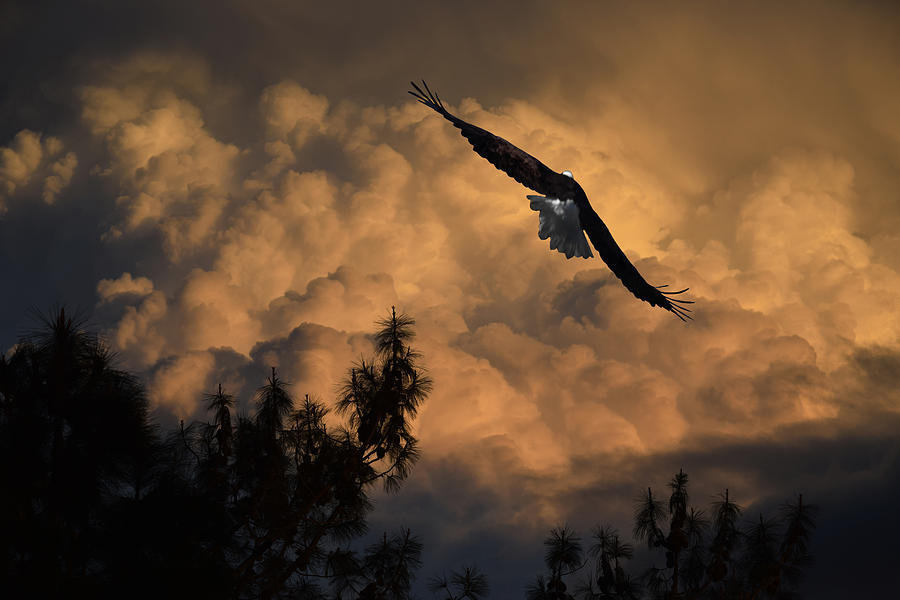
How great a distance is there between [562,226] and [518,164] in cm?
97

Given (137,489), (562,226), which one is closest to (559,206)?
(562,226)

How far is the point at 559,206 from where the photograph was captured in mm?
10883

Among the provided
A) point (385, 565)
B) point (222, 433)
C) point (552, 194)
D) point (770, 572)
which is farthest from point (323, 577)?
point (770, 572)

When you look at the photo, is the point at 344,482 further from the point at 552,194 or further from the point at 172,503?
the point at 552,194

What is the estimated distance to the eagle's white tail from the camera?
35.0 feet

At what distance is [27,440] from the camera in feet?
26.7

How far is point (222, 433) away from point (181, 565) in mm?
4321

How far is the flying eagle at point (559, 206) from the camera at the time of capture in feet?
34.4

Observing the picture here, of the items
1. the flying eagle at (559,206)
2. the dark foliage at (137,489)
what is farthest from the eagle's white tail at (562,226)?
the dark foliage at (137,489)

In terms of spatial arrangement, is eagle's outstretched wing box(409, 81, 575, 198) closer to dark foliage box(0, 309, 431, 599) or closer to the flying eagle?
the flying eagle

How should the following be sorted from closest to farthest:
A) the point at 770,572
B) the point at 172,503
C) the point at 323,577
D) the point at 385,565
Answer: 1. the point at 172,503
2. the point at 323,577
3. the point at 385,565
4. the point at 770,572

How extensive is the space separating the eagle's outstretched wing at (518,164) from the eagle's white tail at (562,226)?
0.66 feet

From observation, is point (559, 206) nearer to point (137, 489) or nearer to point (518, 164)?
A: point (518, 164)

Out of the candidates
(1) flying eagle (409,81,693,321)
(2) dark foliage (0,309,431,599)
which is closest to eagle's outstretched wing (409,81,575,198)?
(1) flying eagle (409,81,693,321)
